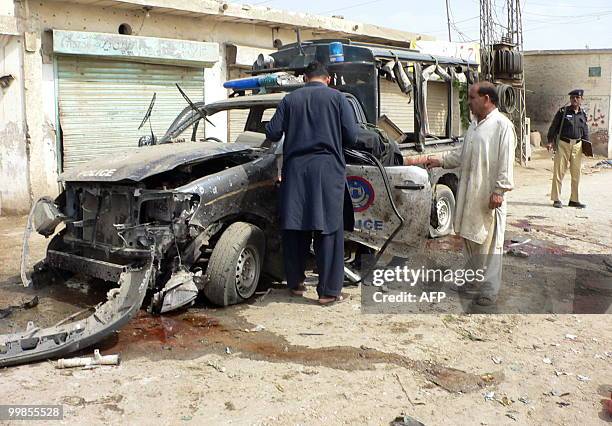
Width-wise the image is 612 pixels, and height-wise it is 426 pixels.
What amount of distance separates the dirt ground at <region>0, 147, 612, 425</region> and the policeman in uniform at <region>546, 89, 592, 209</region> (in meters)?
4.88

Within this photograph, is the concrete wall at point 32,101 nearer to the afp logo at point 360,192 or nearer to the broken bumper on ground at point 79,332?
the broken bumper on ground at point 79,332

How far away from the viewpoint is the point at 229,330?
453 centimetres

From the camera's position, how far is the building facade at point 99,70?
955 cm

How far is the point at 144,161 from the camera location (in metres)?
4.72

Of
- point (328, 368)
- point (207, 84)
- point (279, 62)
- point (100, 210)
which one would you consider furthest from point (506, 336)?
point (207, 84)

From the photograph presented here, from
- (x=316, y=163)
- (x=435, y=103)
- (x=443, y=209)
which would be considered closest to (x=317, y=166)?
(x=316, y=163)

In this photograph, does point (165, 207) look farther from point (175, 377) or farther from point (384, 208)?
point (384, 208)

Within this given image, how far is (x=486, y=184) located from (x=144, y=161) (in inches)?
110

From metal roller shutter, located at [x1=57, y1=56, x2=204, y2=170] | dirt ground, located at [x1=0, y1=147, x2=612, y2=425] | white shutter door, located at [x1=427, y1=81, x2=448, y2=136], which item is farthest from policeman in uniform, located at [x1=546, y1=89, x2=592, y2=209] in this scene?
metal roller shutter, located at [x1=57, y1=56, x2=204, y2=170]

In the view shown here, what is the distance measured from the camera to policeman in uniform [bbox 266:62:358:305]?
4922mm

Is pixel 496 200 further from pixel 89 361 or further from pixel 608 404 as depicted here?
pixel 89 361

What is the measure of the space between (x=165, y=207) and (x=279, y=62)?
12.6 feet

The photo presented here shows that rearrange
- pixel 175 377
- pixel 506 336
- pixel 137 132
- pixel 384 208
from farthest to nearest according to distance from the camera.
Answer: pixel 137 132
pixel 384 208
pixel 506 336
pixel 175 377

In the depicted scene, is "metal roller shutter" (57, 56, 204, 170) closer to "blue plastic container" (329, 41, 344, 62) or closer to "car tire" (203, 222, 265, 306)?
"blue plastic container" (329, 41, 344, 62)
